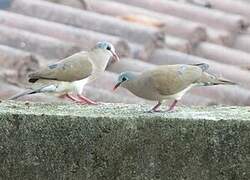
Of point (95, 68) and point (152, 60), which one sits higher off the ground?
point (95, 68)

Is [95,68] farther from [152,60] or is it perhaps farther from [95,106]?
[152,60]

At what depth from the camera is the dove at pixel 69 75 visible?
159 inches

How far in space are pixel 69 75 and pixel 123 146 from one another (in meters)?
0.80

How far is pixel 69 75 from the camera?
4.08 metres

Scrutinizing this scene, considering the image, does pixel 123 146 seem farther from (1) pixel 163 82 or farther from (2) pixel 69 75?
(2) pixel 69 75

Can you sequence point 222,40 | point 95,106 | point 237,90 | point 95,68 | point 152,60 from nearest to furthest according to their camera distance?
point 95,106 → point 95,68 → point 237,90 → point 152,60 → point 222,40

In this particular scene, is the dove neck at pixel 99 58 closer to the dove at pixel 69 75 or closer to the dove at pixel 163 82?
the dove at pixel 69 75

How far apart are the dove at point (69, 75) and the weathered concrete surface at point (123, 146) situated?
62 centimetres

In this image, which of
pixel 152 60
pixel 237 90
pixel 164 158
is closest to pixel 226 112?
pixel 164 158

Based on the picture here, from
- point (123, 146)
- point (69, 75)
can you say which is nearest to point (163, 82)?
point (123, 146)

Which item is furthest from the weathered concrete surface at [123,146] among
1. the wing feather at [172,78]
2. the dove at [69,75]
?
the dove at [69,75]

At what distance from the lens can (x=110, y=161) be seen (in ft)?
11.1

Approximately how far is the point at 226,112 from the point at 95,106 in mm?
535

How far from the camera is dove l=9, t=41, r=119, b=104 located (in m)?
4.04
